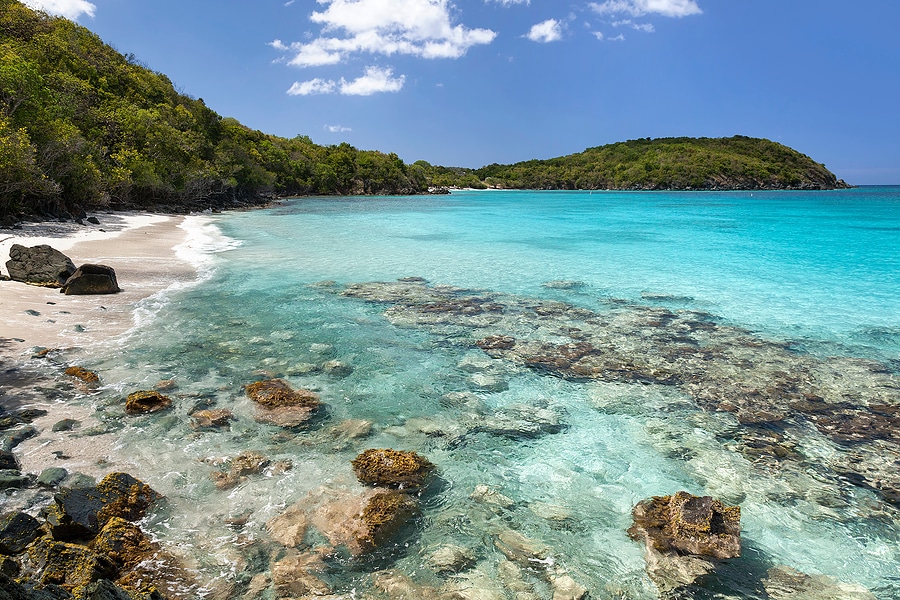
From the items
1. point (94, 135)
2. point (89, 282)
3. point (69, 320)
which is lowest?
point (69, 320)

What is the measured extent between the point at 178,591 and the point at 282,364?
4.53 meters

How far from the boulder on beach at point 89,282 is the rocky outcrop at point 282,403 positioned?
6653mm

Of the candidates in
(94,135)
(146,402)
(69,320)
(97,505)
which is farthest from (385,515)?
(94,135)

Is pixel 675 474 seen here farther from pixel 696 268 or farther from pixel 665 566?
pixel 696 268

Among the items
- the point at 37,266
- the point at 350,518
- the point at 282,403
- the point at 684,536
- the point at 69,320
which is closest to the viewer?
the point at 684,536

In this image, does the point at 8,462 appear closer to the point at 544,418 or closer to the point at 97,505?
the point at 97,505

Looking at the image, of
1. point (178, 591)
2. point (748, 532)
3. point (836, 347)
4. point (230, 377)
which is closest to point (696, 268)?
point (836, 347)

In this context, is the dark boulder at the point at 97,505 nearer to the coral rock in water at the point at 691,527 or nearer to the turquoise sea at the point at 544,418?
the turquoise sea at the point at 544,418

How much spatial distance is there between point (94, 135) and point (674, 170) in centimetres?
14107

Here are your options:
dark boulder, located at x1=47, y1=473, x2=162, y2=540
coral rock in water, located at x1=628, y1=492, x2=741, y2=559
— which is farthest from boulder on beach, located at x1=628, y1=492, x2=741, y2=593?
dark boulder, located at x1=47, y1=473, x2=162, y2=540

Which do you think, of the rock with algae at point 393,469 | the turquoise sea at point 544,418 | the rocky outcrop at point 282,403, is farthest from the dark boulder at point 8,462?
the rock with algae at point 393,469

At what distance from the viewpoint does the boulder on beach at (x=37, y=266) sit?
35.6 ft

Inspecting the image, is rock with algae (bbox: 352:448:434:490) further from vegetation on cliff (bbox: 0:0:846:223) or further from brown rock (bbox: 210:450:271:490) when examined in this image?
vegetation on cliff (bbox: 0:0:846:223)

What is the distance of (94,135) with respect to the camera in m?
27.3
